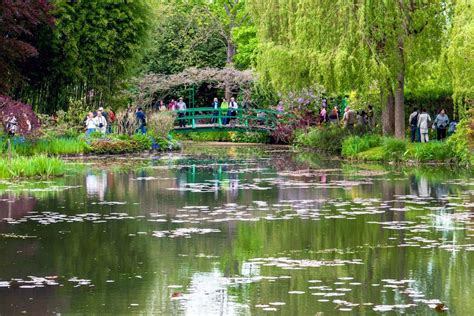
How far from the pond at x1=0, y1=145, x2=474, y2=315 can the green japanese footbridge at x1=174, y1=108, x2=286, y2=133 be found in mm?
24453

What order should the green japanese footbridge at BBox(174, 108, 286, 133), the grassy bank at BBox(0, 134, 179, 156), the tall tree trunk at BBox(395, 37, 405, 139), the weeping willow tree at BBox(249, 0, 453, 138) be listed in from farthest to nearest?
the green japanese footbridge at BBox(174, 108, 286, 133) → the tall tree trunk at BBox(395, 37, 405, 139) → the grassy bank at BBox(0, 134, 179, 156) → the weeping willow tree at BBox(249, 0, 453, 138)

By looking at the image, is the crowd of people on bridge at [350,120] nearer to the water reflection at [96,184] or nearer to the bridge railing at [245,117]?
the bridge railing at [245,117]

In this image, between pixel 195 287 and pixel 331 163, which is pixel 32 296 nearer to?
pixel 195 287

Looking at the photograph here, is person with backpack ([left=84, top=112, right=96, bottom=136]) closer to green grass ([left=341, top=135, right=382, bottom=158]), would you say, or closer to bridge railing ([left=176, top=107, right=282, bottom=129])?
green grass ([left=341, top=135, right=382, bottom=158])

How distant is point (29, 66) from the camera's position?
4216cm

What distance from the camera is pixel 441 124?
3909cm

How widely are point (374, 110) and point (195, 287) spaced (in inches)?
1235

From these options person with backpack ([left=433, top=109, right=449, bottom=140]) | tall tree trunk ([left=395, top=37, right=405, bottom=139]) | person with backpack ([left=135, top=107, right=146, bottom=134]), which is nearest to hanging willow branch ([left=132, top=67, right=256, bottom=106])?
person with backpack ([left=135, top=107, right=146, bottom=134])

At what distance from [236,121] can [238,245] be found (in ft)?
127

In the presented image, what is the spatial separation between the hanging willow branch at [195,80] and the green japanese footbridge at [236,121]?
307 cm

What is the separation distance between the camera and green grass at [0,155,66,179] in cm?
2677

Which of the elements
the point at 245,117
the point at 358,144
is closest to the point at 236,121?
the point at 245,117

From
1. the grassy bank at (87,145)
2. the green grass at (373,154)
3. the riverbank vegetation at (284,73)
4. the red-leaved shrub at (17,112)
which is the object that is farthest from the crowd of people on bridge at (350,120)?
the red-leaved shrub at (17,112)

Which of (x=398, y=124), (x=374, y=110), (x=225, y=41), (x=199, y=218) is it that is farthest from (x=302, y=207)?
(x=225, y=41)
